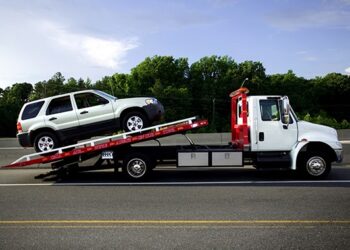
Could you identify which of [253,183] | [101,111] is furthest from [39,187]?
[253,183]

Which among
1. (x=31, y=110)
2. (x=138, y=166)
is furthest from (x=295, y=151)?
(x=31, y=110)

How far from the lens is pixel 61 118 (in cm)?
1121

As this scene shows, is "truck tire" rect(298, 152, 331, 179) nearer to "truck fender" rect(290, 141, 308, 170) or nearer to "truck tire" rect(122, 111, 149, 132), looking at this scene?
"truck fender" rect(290, 141, 308, 170)

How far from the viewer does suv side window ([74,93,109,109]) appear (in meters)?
11.4

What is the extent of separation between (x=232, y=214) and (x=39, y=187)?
5.66 metres

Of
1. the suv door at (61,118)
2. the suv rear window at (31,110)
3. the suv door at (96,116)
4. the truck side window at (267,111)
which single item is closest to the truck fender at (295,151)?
the truck side window at (267,111)

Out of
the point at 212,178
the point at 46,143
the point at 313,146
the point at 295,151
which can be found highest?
the point at 46,143

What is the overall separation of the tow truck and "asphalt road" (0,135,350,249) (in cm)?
48

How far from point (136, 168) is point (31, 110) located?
3.35 meters

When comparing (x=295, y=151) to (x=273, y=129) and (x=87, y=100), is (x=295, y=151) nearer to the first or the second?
(x=273, y=129)

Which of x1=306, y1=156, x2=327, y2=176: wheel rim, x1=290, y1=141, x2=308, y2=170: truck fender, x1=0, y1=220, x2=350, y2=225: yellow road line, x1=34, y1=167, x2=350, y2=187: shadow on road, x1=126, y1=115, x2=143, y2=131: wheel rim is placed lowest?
x1=0, y1=220, x2=350, y2=225: yellow road line

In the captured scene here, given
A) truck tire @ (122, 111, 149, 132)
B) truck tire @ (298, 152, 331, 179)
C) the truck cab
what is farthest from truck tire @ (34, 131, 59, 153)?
truck tire @ (298, 152, 331, 179)

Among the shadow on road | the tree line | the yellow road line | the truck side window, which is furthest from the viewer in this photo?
the tree line

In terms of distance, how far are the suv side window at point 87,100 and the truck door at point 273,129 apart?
4.43 metres
